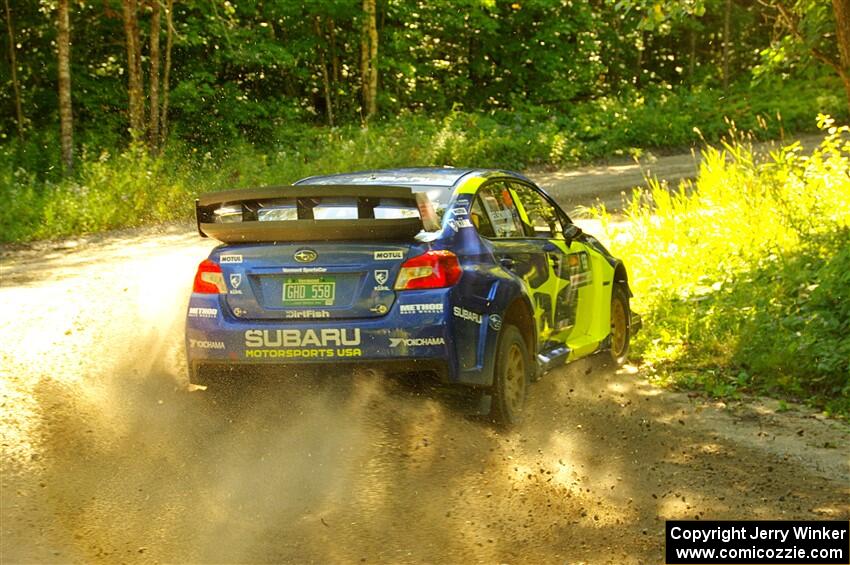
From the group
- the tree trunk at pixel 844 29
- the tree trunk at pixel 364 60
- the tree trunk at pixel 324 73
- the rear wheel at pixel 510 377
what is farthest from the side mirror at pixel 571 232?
the tree trunk at pixel 324 73

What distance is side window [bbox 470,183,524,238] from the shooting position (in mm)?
7918

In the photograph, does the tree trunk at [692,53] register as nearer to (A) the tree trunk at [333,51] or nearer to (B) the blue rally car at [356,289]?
(A) the tree trunk at [333,51]

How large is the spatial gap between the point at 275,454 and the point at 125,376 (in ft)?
6.71

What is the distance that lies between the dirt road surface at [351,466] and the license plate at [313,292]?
18.2 inches

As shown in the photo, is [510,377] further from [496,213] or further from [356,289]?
[356,289]

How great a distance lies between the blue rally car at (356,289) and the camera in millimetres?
7035

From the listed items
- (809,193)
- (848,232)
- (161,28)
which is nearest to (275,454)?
(848,232)

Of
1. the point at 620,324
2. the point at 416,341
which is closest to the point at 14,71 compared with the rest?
the point at 620,324

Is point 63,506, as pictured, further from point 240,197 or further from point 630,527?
point 630,527

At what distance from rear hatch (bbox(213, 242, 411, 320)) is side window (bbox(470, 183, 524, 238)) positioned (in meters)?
0.94

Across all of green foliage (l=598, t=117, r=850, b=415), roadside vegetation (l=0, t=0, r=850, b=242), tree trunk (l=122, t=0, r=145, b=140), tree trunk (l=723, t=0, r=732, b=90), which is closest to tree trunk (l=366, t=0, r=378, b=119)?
roadside vegetation (l=0, t=0, r=850, b=242)

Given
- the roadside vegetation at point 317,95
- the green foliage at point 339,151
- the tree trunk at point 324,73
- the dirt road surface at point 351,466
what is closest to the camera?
the dirt road surface at point 351,466

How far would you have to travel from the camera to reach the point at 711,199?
50.6 feet

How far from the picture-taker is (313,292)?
7.09m
